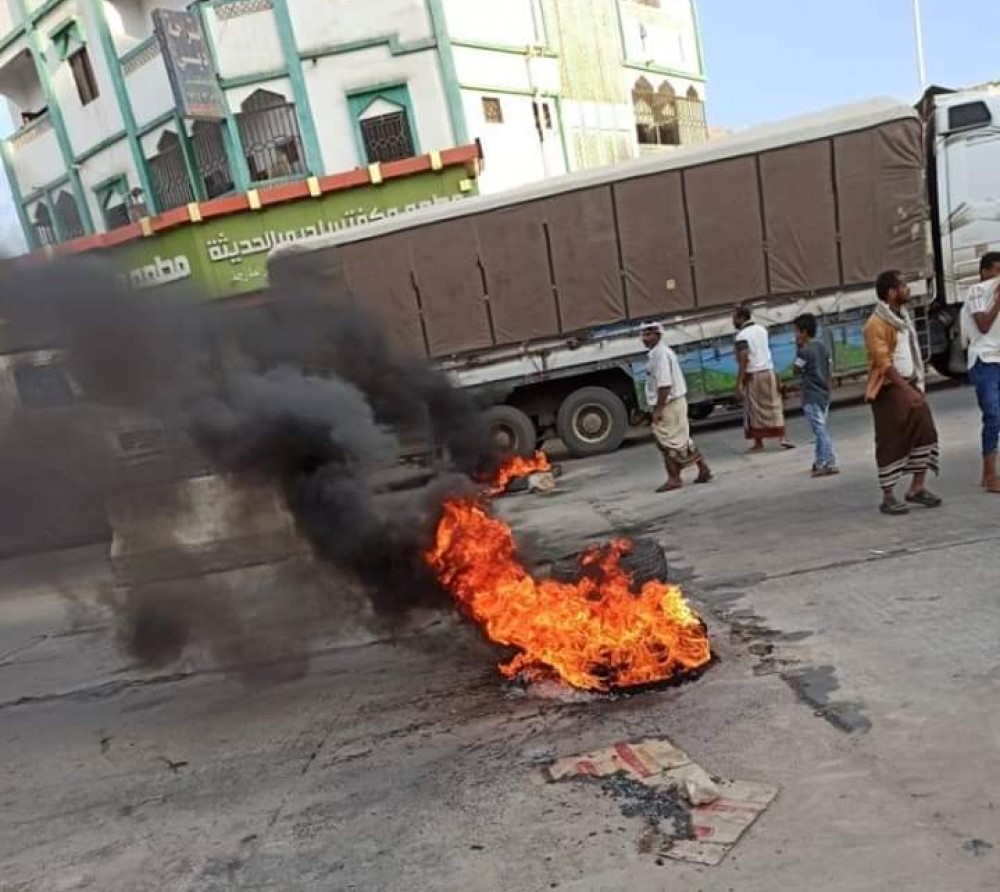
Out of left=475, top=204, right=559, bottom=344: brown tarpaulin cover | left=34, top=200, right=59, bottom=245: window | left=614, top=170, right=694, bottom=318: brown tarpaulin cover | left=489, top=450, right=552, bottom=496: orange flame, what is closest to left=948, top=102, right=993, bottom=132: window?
left=614, top=170, right=694, bottom=318: brown tarpaulin cover

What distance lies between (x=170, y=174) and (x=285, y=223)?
3.50 m

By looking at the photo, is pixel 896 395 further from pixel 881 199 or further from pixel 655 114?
pixel 655 114

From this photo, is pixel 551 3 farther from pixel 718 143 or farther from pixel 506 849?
pixel 506 849

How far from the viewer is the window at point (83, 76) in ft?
57.7

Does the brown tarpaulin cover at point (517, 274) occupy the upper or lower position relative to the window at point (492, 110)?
lower

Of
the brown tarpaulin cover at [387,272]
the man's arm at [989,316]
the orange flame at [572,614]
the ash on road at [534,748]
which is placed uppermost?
the brown tarpaulin cover at [387,272]

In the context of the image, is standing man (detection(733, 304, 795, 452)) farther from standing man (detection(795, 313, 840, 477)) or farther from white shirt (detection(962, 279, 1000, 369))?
white shirt (detection(962, 279, 1000, 369))

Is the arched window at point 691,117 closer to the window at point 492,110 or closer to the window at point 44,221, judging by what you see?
the window at point 492,110

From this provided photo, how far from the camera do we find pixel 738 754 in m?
3.19

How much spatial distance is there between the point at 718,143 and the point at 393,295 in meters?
4.64

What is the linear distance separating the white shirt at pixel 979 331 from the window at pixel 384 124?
37.9 ft

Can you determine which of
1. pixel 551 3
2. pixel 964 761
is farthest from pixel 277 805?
pixel 551 3

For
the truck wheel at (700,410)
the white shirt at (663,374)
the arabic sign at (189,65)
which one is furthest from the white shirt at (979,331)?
the arabic sign at (189,65)

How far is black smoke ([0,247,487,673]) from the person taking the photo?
4316 mm
